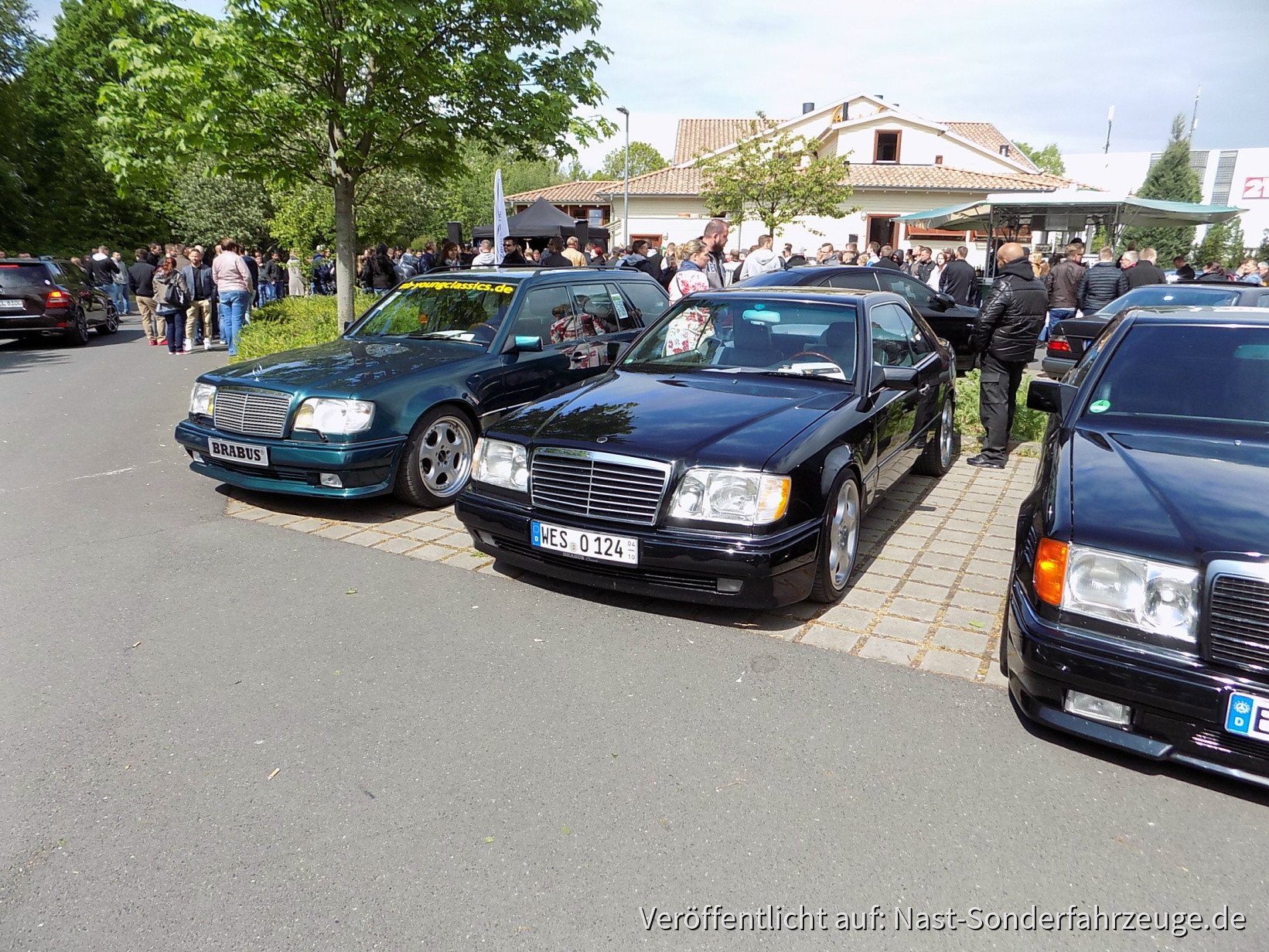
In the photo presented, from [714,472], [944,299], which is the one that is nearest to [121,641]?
[714,472]

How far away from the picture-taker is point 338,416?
18.1 ft

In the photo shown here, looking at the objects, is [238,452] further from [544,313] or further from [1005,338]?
[1005,338]

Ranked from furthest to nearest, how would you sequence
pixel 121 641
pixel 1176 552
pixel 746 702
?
pixel 121 641
pixel 746 702
pixel 1176 552

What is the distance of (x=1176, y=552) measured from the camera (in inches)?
109

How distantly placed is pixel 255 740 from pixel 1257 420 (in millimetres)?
4405

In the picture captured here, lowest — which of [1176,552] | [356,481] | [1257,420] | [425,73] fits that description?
[356,481]

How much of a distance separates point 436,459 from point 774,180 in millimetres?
26409

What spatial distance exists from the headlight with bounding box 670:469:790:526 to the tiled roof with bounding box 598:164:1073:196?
3526 cm

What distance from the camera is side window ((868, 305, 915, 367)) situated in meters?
5.45

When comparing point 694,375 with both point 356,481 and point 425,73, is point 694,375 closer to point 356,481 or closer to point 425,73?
point 356,481

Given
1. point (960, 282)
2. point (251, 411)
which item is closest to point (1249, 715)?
point (251, 411)

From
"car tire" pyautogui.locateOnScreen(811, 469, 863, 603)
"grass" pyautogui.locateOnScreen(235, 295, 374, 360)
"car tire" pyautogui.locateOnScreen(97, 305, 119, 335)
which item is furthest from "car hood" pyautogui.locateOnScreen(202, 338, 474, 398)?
"car tire" pyautogui.locateOnScreen(97, 305, 119, 335)

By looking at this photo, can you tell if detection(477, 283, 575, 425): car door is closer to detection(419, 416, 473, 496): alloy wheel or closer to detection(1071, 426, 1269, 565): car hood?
detection(419, 416, 473, 496): alloy wheel

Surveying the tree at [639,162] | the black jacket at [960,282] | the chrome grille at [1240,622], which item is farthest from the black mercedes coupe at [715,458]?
the tree at [639,162]
